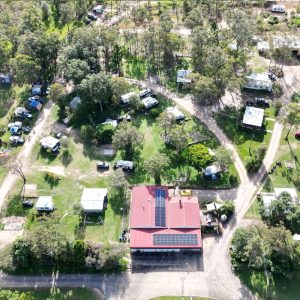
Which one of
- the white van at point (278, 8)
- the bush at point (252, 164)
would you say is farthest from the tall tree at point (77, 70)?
the white van at point (278, 8)

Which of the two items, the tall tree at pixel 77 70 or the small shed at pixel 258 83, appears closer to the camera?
the tall tree at pixel 77 70

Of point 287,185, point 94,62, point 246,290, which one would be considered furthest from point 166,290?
point 94,62

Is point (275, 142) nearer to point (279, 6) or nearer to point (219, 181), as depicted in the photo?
point (219, 181)

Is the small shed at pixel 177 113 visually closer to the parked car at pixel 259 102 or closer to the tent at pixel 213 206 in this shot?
the parked car at pixel 259 102

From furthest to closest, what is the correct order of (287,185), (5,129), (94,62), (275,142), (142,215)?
(94,62), (5,129), (275,142), (287,185), (142,215)

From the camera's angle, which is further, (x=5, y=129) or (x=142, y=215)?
(x=5, y=129)
